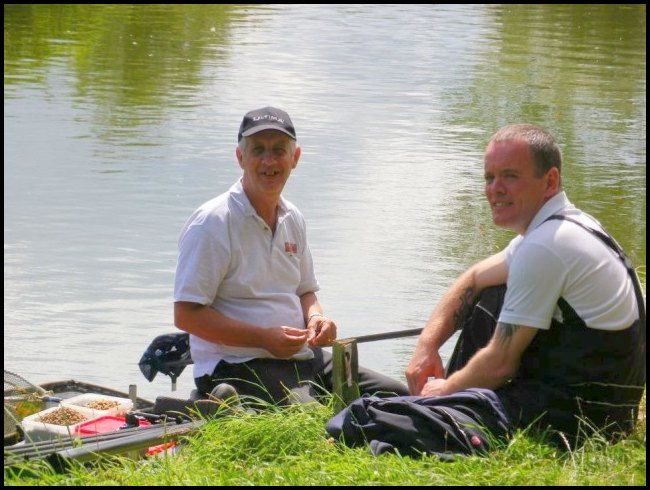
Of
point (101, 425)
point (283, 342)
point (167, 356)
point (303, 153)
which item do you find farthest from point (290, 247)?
point (303, 153)

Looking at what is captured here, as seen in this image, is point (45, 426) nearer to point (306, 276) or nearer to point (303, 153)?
point (306, 276)

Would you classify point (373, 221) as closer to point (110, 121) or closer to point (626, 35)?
point (110, 121)

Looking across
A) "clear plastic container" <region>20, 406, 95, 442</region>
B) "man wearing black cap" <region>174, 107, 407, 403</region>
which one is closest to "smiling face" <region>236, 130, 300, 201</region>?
"man wearing black cap" <region>174, 107, 407, 403</region>

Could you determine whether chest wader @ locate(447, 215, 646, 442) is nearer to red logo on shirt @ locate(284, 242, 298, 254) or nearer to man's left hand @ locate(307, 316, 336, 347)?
man's left hand @ locate(307, 316, 336, 347)

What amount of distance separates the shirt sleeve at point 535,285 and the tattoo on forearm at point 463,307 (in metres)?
0.54

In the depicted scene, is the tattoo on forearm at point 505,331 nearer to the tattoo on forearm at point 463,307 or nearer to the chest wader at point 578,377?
the chest wader at point 578,377

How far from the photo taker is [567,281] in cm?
397

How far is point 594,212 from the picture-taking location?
33.6 ft

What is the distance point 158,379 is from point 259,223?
2147mm

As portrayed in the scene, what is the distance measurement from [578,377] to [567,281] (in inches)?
11.3

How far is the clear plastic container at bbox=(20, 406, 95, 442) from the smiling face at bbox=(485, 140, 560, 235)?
68.3 inches

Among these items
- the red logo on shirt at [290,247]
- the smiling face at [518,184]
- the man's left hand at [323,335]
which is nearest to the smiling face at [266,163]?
the red logo on shirt at [290,247]

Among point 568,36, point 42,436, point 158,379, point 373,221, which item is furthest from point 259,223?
point 568,36

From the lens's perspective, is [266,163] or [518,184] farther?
[266,163]
